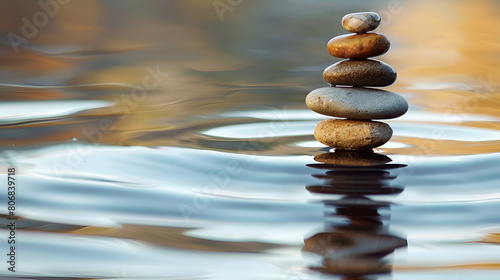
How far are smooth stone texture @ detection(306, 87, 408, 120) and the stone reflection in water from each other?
0.61 ft

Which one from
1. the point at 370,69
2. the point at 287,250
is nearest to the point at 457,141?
the point at 370,69

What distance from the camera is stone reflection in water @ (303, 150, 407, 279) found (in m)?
1.72

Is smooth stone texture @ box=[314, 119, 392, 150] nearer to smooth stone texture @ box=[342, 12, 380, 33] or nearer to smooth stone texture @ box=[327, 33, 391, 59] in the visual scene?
smooth stone texture @ box=[327, 33, 391, 59]

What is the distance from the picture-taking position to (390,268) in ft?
5.51

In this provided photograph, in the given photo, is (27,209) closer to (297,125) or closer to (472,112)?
(297,125)

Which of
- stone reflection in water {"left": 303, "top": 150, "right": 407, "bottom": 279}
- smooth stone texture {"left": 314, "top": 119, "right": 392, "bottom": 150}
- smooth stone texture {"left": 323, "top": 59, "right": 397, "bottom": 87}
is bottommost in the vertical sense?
stone reflection in water {"left": 303, "top": 150, "right": 407, "bottom": 279}

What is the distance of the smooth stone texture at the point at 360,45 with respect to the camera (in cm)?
290

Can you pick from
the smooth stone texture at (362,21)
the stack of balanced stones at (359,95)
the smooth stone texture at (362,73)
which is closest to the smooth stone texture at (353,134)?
the stack of balanced stones at (359,95)

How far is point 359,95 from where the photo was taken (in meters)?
2.95

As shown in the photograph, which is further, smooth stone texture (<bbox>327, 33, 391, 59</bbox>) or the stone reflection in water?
smooth stone texture (<bbox>327, 33, 391, 59</bbox>)

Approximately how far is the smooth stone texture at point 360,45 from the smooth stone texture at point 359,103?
0.53ft

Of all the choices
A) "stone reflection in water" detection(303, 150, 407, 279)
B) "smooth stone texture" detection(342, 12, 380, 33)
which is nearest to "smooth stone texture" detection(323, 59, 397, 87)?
"smooth stone texture" detection(342, 12, 380, 33)

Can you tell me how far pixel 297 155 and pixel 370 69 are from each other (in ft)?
1.67

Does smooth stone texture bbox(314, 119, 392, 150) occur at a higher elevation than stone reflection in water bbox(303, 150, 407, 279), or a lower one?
higher
